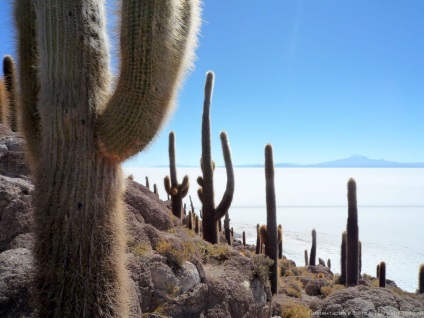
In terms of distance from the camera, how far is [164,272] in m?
6.01

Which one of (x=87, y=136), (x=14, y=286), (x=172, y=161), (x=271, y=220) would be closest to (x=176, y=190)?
(x=172, y=161)

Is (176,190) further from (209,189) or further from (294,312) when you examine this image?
(294,312)

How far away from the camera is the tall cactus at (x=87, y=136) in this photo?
10.7 feet

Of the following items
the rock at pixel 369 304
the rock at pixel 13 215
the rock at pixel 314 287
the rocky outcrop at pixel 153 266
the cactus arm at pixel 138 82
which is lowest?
the rock at pixel 314 287

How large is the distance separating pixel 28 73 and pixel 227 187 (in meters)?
8.52

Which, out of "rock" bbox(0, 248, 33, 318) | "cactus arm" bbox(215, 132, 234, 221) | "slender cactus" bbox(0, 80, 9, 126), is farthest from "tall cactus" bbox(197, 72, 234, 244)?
"rock" bbox(0, 248, 33, 318)

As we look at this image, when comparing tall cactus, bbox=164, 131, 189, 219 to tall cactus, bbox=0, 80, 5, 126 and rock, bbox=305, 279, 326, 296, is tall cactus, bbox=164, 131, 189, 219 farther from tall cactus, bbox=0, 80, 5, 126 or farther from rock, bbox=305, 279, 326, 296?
rock, bbox=305, 279, 326, 296

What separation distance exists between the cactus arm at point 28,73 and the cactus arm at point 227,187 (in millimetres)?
8221

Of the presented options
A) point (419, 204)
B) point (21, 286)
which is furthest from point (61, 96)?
point (419, 204)

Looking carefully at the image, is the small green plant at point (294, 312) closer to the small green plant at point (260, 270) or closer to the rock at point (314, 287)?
the small green plant at point (260, 270)

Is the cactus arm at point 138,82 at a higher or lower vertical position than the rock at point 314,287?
higher

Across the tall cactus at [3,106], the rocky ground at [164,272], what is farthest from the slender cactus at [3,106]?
the rocky ground at [164,272]

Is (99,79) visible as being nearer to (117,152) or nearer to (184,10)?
(117,152)

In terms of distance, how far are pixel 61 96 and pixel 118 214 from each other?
4.00 feet
